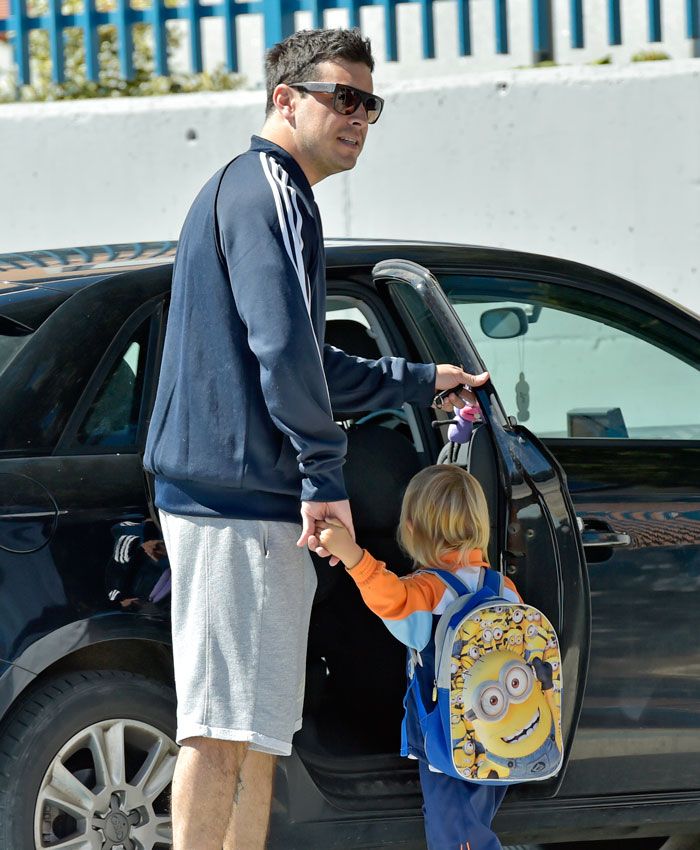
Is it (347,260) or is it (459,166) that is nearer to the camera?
(347,260)

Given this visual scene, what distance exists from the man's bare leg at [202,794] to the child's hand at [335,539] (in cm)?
42

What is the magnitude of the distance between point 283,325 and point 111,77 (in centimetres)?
575

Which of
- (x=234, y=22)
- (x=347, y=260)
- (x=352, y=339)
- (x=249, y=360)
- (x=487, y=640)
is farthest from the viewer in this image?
(x=234, y=22)

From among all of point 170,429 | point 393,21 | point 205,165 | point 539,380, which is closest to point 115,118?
point 205,165

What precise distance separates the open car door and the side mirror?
55 centimetres

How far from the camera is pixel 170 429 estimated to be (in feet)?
8.24

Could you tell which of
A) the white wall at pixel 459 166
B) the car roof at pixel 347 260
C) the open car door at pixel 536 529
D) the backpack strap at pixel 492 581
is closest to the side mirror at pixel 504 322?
the car roof at pixel 347 260

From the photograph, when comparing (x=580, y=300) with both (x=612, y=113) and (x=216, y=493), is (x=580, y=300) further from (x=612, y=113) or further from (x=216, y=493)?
(x=612, y=113)

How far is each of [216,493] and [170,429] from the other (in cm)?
15

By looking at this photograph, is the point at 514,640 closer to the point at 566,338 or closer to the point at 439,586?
→ the point at 439,586

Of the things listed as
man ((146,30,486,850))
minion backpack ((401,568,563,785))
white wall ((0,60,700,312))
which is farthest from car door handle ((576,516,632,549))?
white wall ((0,60,700,312))

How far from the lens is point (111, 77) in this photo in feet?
25.2

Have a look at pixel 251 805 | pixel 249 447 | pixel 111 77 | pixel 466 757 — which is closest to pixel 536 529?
pixel 466 757

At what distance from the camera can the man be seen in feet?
7.89
